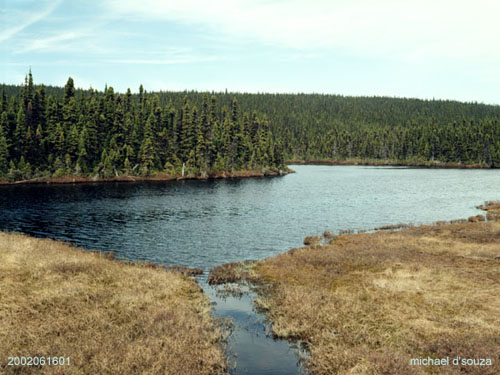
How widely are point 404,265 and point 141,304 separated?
16.7m

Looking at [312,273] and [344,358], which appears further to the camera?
[312,273]

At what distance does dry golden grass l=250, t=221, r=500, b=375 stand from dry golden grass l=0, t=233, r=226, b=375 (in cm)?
411

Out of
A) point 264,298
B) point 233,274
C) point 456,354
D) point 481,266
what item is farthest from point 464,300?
point 233,274

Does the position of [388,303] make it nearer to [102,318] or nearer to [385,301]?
[385,301]

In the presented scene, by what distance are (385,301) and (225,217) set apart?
32.6 metres

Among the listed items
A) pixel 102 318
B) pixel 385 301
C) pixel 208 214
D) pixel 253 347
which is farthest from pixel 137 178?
pixel 253 347

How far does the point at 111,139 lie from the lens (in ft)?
341

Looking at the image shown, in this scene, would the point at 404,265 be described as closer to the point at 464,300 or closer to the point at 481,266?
the point at 481,266

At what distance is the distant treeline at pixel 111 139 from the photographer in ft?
302

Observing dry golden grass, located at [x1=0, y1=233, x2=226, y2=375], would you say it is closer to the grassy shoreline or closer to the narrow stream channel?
the narrow stream channel

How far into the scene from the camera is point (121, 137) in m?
107

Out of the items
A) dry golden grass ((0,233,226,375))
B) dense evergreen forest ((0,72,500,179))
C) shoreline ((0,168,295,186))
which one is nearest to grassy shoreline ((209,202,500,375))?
dry golden grass ((0,233,226,375))

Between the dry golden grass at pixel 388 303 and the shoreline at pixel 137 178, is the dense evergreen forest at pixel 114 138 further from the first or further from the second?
the dry golden grass at pixel 388 303

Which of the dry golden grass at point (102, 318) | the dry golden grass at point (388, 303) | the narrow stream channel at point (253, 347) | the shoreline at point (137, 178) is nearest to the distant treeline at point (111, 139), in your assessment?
the shoreline at point (137, 178)
